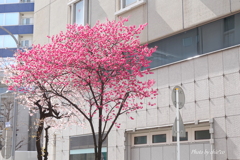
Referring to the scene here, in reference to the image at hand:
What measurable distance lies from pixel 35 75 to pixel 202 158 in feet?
21.8

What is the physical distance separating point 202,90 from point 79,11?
Result: 36.1 ft

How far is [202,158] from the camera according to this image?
14.9m

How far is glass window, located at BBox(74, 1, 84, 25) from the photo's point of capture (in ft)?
77.3

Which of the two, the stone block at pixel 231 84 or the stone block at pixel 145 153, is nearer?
the stone block at pixel 231 84

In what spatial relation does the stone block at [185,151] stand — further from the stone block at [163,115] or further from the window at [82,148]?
the window at [82,148]

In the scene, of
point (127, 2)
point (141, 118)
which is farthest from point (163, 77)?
point (127, 2)

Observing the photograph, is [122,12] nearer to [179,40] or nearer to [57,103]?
[179,40]

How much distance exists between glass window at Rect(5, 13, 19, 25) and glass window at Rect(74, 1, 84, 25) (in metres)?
33.0

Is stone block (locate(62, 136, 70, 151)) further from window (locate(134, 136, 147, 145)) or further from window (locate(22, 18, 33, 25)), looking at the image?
window (locate(22, 18, 33, 25))

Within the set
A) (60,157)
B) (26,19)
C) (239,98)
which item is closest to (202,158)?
(239,98)

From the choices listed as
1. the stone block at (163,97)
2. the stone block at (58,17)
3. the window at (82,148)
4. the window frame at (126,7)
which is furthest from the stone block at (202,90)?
the stone block at (58,17)

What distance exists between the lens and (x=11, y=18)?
55.7 m

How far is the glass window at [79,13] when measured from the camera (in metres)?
23.5

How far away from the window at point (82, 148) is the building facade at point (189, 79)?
13 centimetres
